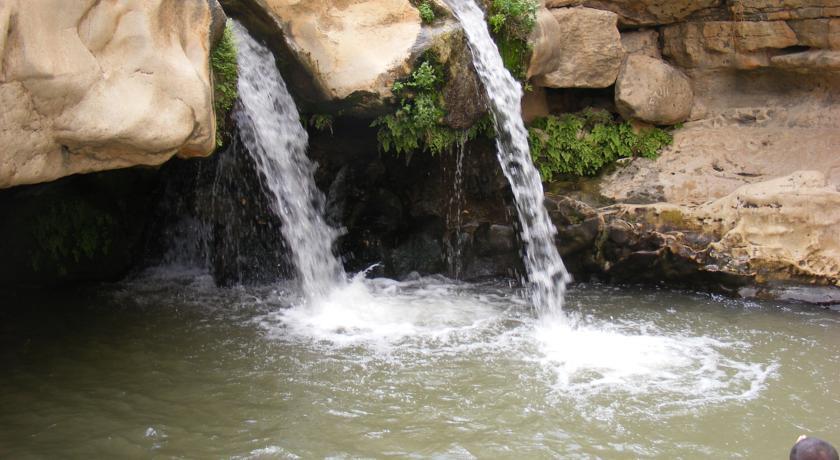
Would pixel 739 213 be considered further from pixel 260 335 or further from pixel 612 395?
pixel 260 335

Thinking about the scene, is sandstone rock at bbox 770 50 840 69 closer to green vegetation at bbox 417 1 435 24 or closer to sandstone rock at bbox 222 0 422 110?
green vegetation at bbox 417 1 435 24

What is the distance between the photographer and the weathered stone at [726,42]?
33.2 feet

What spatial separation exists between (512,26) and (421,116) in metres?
1.91

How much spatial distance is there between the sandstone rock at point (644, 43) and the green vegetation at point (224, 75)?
21.2 ft

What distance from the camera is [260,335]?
7066mm

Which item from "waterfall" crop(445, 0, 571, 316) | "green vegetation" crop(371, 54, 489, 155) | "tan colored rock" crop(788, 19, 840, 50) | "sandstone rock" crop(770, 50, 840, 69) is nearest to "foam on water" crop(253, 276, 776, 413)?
"waterfall" crop(445, 0, 571, 316)

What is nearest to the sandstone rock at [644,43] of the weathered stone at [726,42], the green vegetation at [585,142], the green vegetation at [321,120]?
the weathered stone at [726,42]

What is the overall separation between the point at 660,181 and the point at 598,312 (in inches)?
102

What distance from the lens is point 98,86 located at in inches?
194

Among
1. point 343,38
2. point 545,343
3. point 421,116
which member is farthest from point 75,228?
point 545,343

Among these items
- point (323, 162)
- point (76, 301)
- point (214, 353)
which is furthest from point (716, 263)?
point (76, 301)

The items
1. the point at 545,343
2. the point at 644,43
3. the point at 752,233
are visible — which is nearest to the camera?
the point at 545,343

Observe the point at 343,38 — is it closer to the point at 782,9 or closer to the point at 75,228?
the point at 75,228

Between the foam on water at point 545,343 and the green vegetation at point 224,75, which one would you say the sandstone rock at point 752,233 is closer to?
the foam on water at point 545,343
